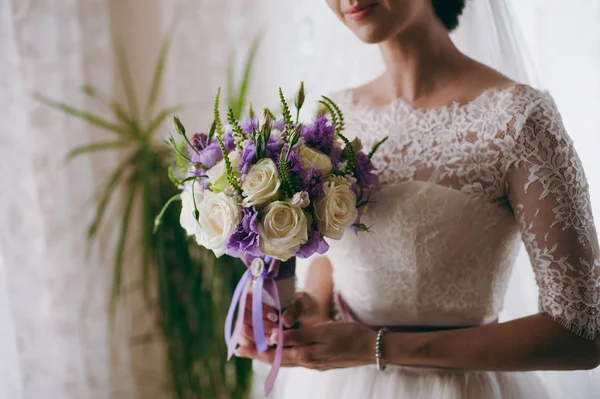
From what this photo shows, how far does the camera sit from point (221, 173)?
0.98 metres

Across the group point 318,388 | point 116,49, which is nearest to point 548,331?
point 318,388

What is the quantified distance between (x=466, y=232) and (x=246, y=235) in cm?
46

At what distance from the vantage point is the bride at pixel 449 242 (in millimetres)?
1034

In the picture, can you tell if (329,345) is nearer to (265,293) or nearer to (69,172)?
(265,293)

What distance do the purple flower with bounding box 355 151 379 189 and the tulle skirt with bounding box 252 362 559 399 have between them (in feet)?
1.38

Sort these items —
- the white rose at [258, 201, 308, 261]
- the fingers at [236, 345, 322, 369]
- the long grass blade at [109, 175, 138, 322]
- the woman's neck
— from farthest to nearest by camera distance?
the long grass blade at [109, 175, 138, 322], the woman's neck, the fingers at [236, 345, 322, 369], the white rose at [258, 201, 308, 261]

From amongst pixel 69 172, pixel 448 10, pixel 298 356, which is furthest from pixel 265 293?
pixel 69 172

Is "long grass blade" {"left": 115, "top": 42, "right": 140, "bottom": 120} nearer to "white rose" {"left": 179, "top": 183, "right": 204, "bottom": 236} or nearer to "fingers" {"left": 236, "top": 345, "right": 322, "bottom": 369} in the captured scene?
"white rose" {"left": 179, "top": 183, "right": 204, "bottom": 236}

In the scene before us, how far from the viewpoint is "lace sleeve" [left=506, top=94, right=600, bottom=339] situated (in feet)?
3.33

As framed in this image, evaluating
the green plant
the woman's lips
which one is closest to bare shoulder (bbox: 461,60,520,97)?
the woman's lips

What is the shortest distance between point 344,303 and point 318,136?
0.50m

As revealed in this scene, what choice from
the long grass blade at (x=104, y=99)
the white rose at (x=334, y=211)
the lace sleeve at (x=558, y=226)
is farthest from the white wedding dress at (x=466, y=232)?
the long grass blade at (x=104, y=99)

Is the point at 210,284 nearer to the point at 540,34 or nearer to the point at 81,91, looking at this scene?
the point at 81,91

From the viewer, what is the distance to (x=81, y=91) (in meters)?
2.12
